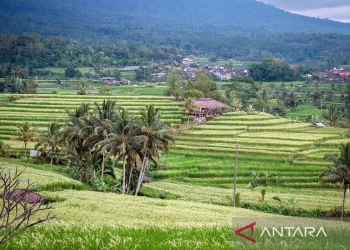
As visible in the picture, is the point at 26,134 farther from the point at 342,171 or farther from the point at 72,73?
the point at 72,73

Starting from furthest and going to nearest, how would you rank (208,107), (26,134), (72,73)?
(72,73) < (208,107) < (26,134)

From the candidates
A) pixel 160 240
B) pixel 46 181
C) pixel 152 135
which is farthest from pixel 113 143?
pixel 160 240

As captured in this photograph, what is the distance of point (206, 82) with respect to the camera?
80188 millimetres

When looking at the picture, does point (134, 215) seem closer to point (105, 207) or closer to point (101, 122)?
point (105, 207)

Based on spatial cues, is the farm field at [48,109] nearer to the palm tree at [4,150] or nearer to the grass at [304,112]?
the palm tree at [4,150]

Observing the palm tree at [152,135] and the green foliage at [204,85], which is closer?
the palm tree at [152,135]

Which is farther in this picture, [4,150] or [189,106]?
[189,106]

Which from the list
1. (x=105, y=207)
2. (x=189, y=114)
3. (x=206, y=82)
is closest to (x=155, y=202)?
(x=105, y=207)

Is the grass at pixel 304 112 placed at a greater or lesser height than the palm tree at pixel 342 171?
lesser

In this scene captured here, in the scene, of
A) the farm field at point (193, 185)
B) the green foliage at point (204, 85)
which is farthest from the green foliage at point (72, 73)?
the farm field at point (193, 185)

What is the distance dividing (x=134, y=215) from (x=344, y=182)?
15.7 m

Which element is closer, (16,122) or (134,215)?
(134,215)

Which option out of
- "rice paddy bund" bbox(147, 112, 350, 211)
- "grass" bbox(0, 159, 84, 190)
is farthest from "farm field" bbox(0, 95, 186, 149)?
"grass" bbox(0, 159, 84, 190)

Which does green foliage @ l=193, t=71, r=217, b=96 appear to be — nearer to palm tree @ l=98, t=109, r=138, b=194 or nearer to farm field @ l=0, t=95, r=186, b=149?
farm field @ l=0, t=95, r=186, b=149
